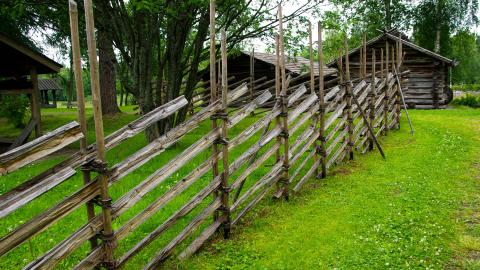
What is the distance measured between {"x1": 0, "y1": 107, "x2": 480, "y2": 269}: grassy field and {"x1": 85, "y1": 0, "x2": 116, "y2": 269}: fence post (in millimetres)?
950

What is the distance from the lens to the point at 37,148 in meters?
3.19

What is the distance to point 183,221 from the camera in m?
6.12

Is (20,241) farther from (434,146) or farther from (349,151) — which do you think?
(434,146)

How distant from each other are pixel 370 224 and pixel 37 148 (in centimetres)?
446

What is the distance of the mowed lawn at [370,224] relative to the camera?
4.79 metres

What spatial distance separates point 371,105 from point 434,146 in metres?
2.04

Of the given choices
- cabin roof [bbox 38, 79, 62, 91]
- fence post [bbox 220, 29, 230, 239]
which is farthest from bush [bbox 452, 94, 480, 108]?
cabin roof [bbox 38, 79, 62, 91]

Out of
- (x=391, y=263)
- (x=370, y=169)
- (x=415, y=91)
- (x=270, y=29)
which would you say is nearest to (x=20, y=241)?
(x=391, y=263)

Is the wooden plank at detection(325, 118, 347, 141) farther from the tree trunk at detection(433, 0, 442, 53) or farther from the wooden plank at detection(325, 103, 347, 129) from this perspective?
the tree trunk at detection(433, 0, 442, 53)

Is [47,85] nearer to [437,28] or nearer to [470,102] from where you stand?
[437,28]

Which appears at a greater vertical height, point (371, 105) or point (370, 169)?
point (371, 105)

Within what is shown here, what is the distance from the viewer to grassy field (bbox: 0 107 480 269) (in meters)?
4.84

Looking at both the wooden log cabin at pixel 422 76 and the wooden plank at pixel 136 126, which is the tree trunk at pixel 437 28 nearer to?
the wooden log cabin at pixel 422 76

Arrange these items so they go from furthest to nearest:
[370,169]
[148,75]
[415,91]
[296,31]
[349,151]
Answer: [415,91], [296,31], [148,75], [349,151], [370,169]
